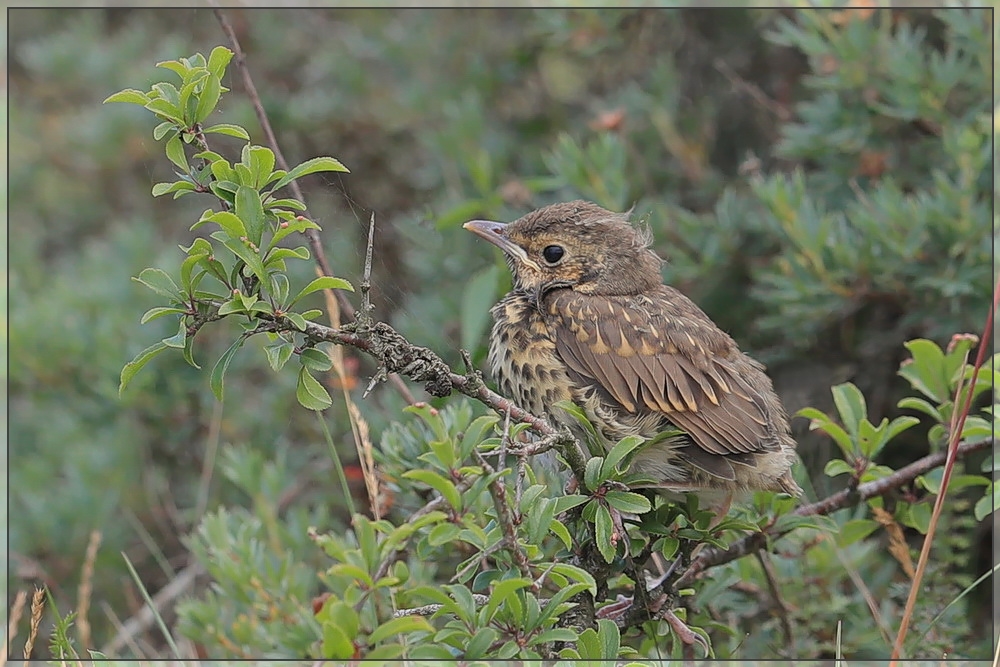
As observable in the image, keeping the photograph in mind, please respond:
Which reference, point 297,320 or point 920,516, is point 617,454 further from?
point 920,516

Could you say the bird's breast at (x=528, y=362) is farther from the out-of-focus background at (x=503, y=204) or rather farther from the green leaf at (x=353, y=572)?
the green leaf at (x=353, y=572)

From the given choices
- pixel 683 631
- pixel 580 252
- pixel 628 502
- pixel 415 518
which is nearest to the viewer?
pixel 415 518

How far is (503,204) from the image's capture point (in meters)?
4.61

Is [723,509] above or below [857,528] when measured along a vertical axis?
above

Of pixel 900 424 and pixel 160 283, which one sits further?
pixel 900 424

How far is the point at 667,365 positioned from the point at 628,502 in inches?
27.9

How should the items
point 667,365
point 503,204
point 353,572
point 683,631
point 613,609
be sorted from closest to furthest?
point 353,572, point 683,631, point 613,609, point 667,365, point 503,204

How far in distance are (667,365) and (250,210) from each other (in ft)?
4.11

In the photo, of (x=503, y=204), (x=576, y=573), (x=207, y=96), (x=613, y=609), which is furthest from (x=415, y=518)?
(x=503, y=204)

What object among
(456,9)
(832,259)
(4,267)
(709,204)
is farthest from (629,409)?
(4,267)

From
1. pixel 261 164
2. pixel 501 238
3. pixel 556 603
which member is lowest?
pixel 556 603

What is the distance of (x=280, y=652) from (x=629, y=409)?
3.95ft

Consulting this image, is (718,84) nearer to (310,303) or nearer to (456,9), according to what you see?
(456,9)

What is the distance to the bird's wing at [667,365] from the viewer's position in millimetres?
2748
